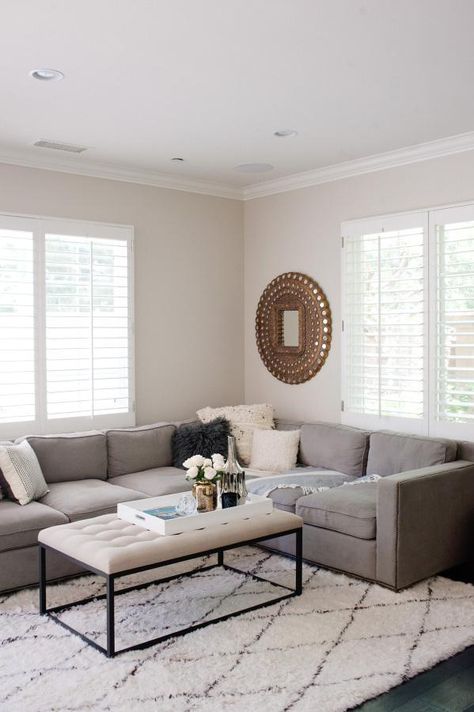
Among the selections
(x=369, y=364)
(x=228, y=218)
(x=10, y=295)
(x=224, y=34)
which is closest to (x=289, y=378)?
(x=369, y=364)

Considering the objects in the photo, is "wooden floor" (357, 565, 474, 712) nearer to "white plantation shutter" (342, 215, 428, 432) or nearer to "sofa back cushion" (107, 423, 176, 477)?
"white plantation shutter" (342, 215, 428, 432)

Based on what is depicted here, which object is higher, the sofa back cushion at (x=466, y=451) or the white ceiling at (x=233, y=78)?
the white ceiling at (x=233, y=78)

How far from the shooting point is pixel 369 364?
5.29m

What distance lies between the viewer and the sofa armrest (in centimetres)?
392

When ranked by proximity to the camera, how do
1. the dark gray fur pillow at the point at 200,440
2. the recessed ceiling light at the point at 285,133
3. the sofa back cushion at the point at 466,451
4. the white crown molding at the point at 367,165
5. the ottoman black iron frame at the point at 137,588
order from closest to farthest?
Answer: the ottoman black iron frame at the point at 137,588 → the recessed ceiling light at the point at 285,133 → the sofa back cushion at the point at 466,451 → the white crown molding at the point at 367,165 → the dark gray fur pillow at the point at 200,440

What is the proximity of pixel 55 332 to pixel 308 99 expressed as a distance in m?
2.40

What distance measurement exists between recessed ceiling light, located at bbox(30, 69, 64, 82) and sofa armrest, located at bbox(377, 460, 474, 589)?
104 inches

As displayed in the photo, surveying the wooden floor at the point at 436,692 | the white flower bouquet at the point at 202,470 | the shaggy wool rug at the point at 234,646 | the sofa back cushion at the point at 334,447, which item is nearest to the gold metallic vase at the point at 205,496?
the white flower bouquet at the point at 202,470

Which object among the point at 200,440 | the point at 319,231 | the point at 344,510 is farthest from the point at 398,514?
the point at 319,231

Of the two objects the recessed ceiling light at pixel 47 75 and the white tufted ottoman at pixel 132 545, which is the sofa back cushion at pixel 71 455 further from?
the recessed ceiling light at pixel 47 75

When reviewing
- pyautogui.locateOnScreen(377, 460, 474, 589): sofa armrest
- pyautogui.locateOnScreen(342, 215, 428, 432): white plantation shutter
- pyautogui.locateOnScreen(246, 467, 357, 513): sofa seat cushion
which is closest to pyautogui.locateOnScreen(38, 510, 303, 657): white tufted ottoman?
pyautogui.locateOnScreen(377, 460, 474, 589): sofa armrest

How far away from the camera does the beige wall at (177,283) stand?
5446mm

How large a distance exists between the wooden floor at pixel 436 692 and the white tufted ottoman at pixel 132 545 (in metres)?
0.96

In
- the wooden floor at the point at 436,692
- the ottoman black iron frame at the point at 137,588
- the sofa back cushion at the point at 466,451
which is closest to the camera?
the wooden floor at the point at 436,692
